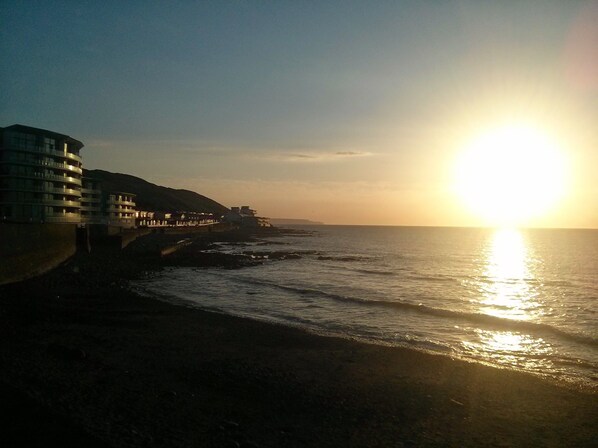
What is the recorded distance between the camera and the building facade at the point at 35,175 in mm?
53688

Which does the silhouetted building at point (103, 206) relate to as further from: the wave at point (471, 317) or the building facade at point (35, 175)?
the wave at point (471, 317)

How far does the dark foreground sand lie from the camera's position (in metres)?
8.97

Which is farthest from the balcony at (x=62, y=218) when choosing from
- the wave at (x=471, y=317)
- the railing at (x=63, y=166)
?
the wave at (x=471, y=317)

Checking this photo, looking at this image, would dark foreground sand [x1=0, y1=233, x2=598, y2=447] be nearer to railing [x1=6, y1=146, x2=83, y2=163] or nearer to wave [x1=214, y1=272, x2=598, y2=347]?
wave [x1=214, y1=272, x2=598, y2=347]

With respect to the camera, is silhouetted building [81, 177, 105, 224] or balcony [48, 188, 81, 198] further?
silhouetted building [81, 177, 105, 224]

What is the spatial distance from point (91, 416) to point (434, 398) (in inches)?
321

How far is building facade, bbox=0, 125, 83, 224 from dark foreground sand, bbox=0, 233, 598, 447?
40247mm

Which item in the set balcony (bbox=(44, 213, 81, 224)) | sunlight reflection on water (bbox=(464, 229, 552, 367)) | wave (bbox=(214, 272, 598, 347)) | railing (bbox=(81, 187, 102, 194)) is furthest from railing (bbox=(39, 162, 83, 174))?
sunlight reflection on water (bbox=(464, 229, 552, 367))

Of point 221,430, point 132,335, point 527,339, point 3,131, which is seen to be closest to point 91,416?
point 221,430

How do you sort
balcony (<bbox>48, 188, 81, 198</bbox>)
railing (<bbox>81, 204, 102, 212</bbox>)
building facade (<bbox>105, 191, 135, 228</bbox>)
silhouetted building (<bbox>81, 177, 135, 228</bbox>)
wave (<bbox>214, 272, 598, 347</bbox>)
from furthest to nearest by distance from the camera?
1. building facade (<bbox>105, 191, 135, 228</bbox>)
2. silhouetted building (<bbox>81, 177, 135, 228</bbox>)
3. railing (<bbox>81, 204, 102, 212</bbox>)
4. balcony (<bbox>48, 188, 81, 198</bbox>)
5. wave (<bbox>214, 272, 598, 347</bbox>)

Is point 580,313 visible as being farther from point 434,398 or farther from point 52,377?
point 52,377

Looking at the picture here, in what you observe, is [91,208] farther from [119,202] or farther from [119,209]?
[119,202]

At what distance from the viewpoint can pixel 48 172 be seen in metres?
57.6

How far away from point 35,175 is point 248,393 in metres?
53.7
